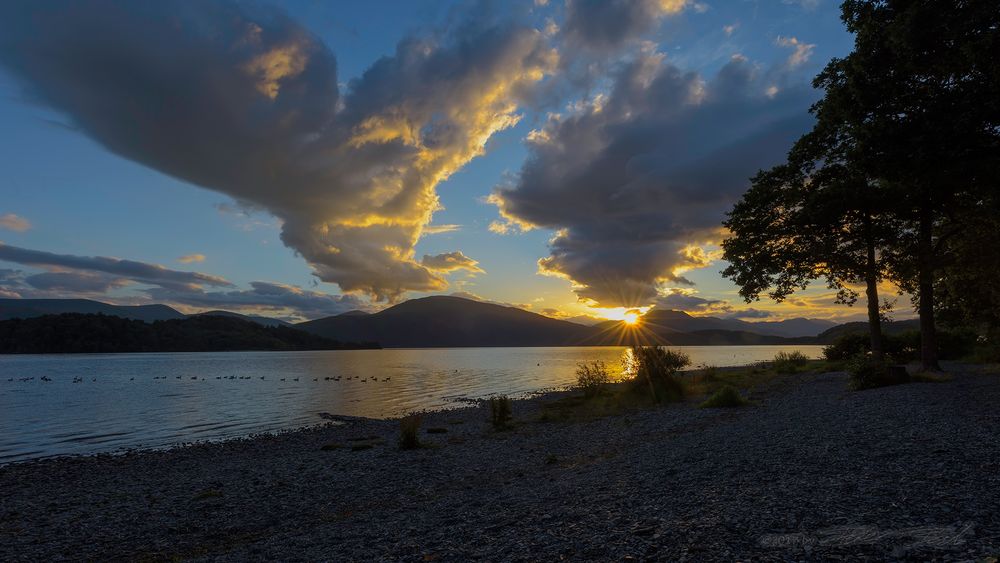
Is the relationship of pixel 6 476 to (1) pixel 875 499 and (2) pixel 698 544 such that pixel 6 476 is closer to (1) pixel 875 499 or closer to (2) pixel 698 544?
(2) pixel 698 544

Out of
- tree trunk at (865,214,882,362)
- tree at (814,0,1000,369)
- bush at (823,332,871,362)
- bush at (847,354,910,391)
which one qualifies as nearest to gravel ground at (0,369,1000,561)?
bush at (847,354,910,391)

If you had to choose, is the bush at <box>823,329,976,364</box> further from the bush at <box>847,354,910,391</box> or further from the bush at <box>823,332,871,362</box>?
the bush at <box>847,354,910,391</box>

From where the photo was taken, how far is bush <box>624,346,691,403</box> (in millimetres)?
30016

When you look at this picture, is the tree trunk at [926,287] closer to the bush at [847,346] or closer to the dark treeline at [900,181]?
the dark treeline at [900,181]

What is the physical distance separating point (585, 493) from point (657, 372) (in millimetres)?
23440

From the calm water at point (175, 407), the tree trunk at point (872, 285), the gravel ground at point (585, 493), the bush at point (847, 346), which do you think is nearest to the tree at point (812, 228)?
the tree trunk at point (872, 285)

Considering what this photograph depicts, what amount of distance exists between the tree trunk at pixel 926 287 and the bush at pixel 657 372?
39.4 ft

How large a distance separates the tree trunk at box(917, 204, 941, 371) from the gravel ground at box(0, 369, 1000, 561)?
400 cm

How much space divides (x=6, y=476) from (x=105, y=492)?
647 centimetres

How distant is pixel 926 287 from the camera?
24109 millimetres

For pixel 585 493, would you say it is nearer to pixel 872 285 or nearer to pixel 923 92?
pixel 923 92

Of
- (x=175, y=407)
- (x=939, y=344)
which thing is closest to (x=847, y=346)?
(x=939, y=344)

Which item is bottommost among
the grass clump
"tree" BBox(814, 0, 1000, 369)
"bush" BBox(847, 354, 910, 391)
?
the grass clump

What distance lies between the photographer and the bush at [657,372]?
30.0 metres
